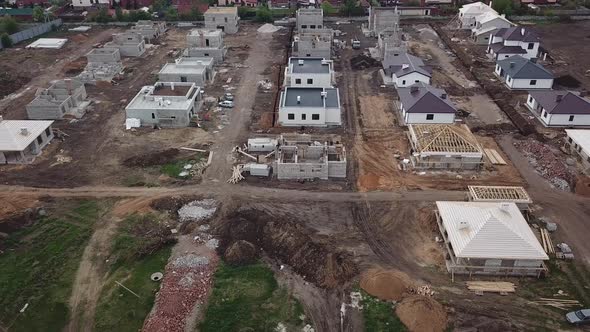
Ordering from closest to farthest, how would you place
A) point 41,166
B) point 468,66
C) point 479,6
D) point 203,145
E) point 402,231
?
point 402,231 < point 41,166 < point 203,145 < point 468,66 < point 479,6

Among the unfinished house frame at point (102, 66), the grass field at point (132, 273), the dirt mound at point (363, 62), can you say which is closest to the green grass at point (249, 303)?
the grass field at point (132, 273)

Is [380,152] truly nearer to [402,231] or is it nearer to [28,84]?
[402,231]

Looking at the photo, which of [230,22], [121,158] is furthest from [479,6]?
[121,158]

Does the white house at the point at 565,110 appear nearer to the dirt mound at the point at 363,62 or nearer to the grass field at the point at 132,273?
the dirt mound at the point at 363,62

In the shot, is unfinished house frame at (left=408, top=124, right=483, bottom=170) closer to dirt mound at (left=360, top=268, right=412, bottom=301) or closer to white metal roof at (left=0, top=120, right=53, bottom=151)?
dirt mound at (left=360, top=268, right=412, bottom=301)

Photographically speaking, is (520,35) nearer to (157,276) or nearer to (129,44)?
(129,44)

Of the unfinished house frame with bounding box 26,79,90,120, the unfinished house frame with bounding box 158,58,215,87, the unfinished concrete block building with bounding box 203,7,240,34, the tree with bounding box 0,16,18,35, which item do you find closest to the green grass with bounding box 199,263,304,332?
the unfinished house frame with bounding box 26,79,90,120

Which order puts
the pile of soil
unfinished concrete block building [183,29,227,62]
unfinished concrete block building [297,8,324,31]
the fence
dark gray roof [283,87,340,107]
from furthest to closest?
Answer: unfinished concrete block building [297,8,324,31] < the fence < unfinished concrete block building [183,29,227,62] < dark gray roof [283,87,340,107] < the pile of soil
